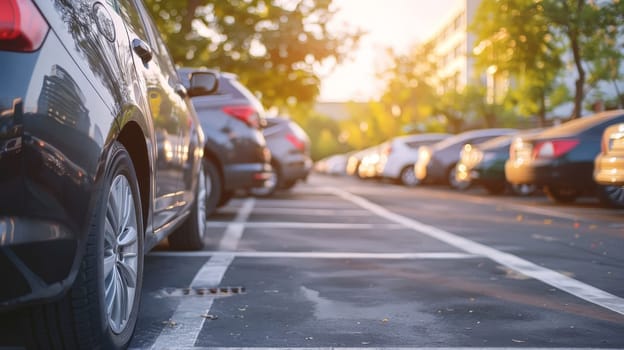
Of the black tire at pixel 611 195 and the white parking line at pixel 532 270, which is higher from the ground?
the black tire at pixel 611 195

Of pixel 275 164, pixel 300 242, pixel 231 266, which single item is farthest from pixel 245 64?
pixel 231 266

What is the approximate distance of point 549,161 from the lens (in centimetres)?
1282

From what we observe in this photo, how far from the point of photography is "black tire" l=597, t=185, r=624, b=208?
1234cm

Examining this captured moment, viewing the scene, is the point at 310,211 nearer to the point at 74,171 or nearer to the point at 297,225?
the point at 297,225

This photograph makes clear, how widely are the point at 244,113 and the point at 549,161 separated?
4.76 metres

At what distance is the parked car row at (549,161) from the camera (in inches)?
403

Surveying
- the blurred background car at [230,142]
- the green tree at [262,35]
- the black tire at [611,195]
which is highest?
the green tree at [262,35]

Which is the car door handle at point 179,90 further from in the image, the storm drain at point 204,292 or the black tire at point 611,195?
the black tire at point 611,195

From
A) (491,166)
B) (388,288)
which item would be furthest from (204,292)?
(491,166)

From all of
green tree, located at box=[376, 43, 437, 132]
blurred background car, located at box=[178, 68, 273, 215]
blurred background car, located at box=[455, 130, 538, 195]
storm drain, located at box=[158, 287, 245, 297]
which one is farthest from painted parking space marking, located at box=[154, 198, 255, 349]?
green tree, located at box=[376, 43, 437, 132]

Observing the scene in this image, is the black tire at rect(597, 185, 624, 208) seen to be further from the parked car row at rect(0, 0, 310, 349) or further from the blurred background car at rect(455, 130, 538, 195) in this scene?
the parked car row at rect(0, 0, 310, 349)

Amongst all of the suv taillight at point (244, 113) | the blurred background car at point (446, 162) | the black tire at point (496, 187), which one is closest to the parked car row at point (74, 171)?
the suv taillight at point (244, 113)

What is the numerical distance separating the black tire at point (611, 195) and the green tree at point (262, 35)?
13443mm

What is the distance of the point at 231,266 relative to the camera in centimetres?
615
